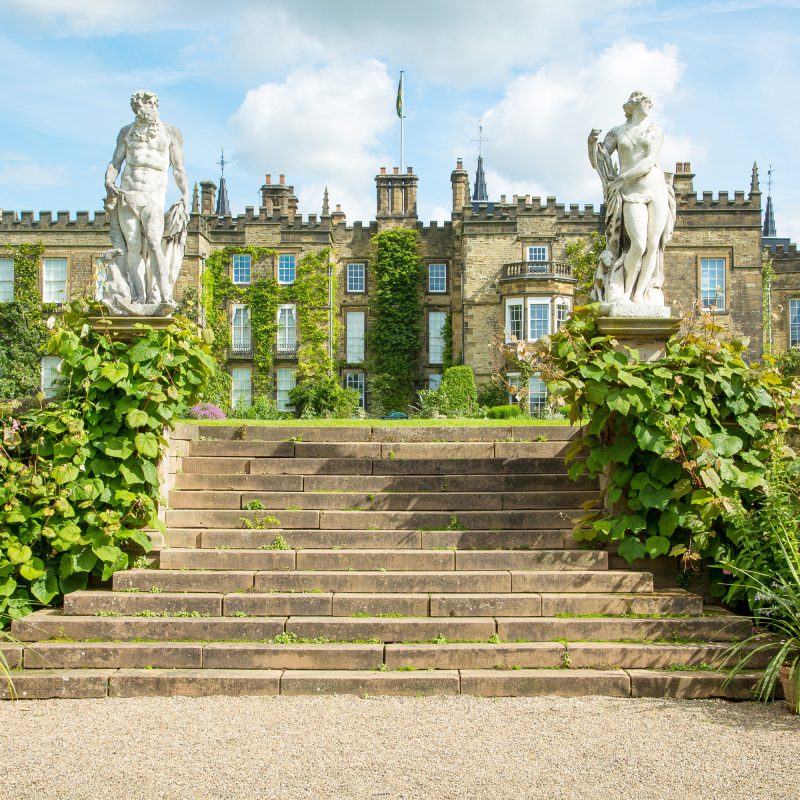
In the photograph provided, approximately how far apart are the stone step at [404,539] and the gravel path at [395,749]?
177cm

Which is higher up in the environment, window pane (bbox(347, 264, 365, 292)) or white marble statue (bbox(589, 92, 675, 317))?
window pane (bbox(347, 264, 365, 292))

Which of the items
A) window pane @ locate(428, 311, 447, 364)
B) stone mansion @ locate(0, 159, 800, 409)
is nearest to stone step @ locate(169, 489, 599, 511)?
stone mansion @ locate(0, 159, 800, 409)

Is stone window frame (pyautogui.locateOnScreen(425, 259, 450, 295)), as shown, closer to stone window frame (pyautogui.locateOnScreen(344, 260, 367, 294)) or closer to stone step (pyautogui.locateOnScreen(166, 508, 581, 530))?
stone window frame (pyautogui.locateOnScreen(344, 260, 367, 294))

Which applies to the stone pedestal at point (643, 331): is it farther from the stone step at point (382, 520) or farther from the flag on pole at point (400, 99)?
the flag on pole at point (400, 99)

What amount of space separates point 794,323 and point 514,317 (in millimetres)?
12984

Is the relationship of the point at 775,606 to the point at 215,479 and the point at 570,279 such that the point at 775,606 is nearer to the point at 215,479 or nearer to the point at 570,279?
the point at 215,479

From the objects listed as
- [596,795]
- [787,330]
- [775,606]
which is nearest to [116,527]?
[596,795]

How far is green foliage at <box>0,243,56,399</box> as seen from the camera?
3328 centimetres

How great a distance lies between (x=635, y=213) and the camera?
300 inches

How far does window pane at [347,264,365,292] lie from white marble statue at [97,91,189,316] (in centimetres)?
2957

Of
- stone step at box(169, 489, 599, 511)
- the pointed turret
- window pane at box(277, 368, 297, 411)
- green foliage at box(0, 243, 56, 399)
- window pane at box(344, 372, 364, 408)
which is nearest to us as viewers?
stone step at box(169, 489, 599, 511)

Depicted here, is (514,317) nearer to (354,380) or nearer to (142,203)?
(354,380)

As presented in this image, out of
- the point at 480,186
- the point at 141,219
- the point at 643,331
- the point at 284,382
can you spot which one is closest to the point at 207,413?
the point at 141,219

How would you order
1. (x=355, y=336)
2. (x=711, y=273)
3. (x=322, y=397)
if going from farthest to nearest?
(x=355, y=336) < (x=711, y=273) < (x=322, y=397)
